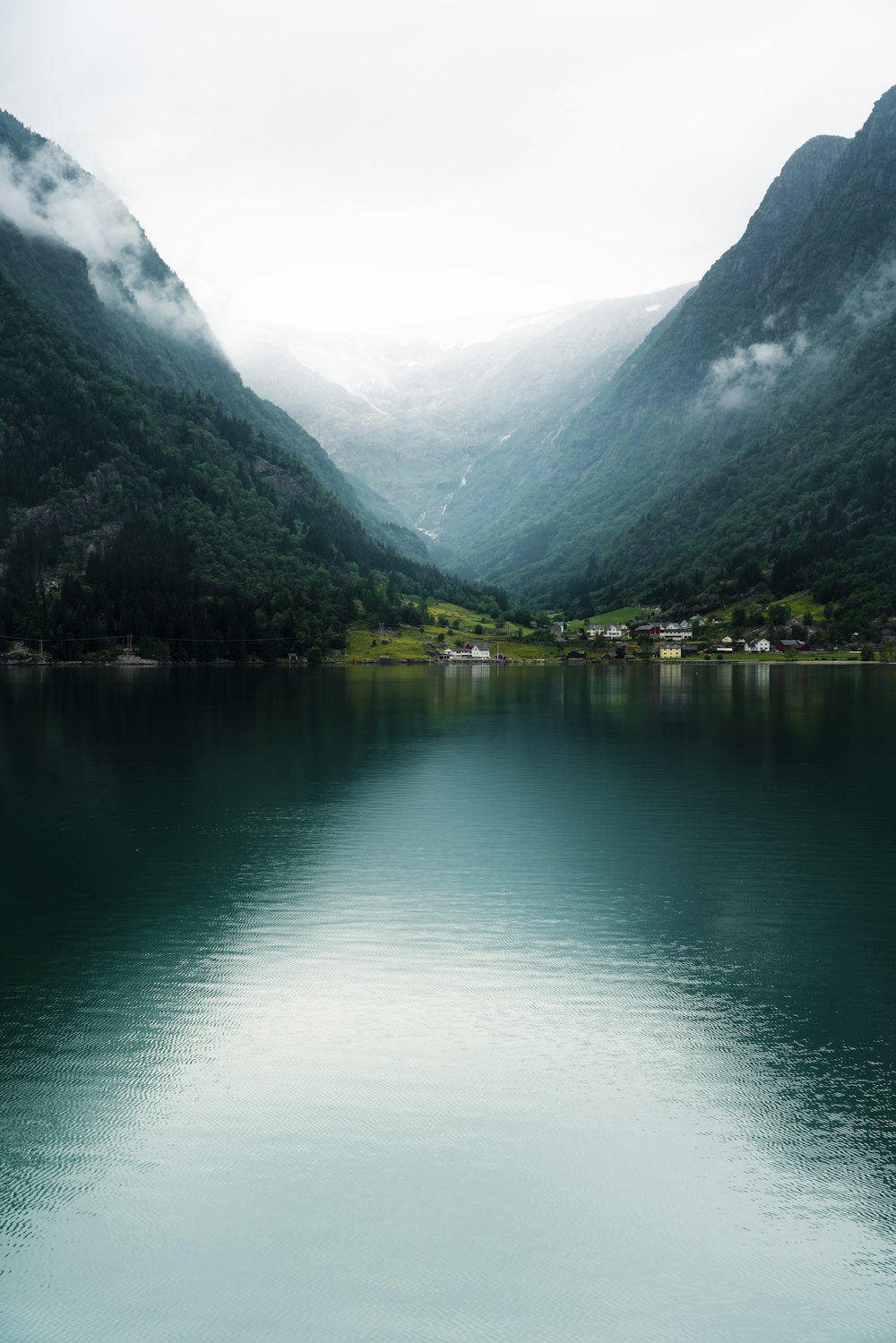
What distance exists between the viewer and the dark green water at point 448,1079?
17.2 metres

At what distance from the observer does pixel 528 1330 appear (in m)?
16.1

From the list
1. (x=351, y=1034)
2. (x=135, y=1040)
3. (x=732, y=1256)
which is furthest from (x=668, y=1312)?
(x=135, y=1040)

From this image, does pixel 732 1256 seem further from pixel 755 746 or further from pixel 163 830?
pixel 755 746

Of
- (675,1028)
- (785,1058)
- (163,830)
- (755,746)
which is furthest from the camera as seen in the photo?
(755,746)

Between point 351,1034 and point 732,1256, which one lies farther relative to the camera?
point 351,1034

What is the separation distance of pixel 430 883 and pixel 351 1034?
17.1 meters

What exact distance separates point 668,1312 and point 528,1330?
2366 mm

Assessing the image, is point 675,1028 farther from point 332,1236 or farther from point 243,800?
point 243,800

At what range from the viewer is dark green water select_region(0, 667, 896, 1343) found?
1722 cm

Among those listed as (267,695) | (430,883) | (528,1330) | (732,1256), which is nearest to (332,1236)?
(528,1330)

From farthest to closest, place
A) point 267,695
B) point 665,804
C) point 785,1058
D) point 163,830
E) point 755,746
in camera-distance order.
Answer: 1. point 267,695
2. point 755,746
3. point 665,804
4. point 163,830
5. point 785,1058

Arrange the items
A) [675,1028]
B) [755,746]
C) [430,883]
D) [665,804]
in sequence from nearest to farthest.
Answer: [675,1028]
[430,883]
[665,804]
[755,746]

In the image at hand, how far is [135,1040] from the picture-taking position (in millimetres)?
27141

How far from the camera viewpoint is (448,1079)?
2483 centimetres
